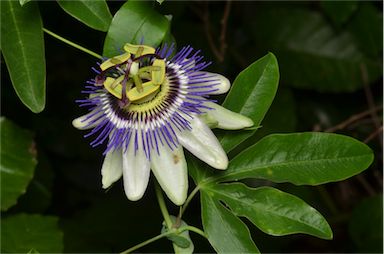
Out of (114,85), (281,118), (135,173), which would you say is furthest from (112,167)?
(281,118)

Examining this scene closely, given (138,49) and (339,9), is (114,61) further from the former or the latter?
(339,9)

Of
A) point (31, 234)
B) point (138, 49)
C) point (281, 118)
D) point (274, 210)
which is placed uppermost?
point (138, 49)

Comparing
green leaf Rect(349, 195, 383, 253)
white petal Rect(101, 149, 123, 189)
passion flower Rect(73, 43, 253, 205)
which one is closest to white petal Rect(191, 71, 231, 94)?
passion flower Rect(73, 43, 253, 205)

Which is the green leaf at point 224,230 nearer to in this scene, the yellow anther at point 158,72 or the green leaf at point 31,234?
the yellow anther at point 158,72

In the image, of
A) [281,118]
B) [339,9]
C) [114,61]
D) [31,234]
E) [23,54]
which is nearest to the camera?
[114,61]

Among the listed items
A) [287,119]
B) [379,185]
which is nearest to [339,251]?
[379,185]

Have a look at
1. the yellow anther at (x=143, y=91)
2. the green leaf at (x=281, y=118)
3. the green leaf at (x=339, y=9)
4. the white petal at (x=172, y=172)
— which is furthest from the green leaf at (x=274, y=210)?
the green leaf at (x=339, y=9)
